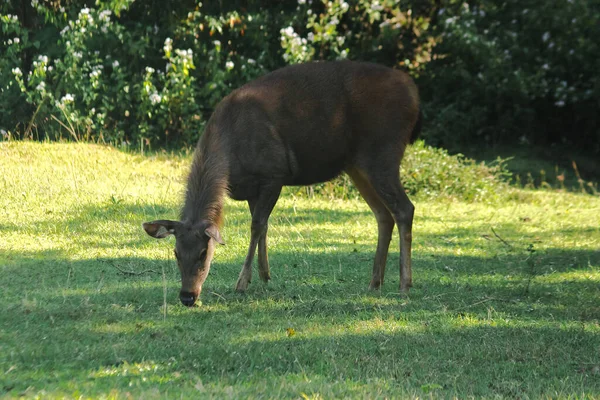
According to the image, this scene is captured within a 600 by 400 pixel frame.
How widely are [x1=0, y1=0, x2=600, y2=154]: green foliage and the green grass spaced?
333 centimetres

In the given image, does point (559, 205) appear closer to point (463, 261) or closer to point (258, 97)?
point (463, 261)

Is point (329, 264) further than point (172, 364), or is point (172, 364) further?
point (329, 264)

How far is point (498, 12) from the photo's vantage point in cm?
1730

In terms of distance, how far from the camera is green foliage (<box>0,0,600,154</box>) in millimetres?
15141

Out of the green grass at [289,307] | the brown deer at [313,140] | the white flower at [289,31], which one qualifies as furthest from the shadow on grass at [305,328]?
the white flower at [289,31]

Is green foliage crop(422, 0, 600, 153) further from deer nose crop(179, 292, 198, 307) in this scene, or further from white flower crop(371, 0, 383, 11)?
deer nose crop(179, 292, 198, 307)

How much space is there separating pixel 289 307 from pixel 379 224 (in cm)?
153

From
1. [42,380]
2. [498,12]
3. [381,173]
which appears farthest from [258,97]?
[498,12]

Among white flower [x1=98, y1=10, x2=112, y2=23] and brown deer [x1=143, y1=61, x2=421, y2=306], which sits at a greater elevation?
brown deer [x1=143, y1=61, x2=421, y2=306]

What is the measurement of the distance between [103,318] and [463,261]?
4257 mm

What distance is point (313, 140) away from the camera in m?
7.80

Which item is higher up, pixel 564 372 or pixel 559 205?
pixel 564 372

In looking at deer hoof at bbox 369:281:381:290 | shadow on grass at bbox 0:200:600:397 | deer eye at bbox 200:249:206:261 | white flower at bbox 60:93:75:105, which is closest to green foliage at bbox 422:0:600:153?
white flower at bbox 60:93:75:105

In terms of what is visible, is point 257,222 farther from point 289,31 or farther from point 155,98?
point 289,31
